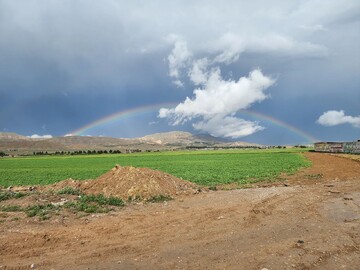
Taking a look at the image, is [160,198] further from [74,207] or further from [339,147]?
[339,147]

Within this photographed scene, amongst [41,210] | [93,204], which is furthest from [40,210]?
[93,204]

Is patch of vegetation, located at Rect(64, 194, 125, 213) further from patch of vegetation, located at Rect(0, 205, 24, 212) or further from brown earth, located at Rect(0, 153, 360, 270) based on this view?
patch of vegetation, located at Rect(0, 205, 24, 212)

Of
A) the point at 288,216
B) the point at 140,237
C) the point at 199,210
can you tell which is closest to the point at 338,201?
the point at 288,216

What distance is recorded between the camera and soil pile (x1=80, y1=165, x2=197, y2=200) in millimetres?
21859

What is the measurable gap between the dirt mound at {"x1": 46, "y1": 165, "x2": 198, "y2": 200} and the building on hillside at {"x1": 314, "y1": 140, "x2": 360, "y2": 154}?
109m

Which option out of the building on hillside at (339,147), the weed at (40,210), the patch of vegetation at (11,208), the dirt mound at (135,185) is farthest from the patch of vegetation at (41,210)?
the building on hillside at (339,147)

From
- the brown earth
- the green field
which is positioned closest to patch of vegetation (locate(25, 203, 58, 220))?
the brown earth

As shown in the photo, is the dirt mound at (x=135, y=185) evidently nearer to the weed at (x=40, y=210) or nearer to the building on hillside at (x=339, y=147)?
the weed at (x=40, y=210)

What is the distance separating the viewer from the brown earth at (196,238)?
9594 millimetres

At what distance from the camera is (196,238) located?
11.8 metres

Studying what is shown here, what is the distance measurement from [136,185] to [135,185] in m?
0.07

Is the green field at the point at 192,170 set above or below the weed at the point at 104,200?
above

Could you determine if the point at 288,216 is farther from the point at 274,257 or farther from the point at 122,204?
the point at 122,204

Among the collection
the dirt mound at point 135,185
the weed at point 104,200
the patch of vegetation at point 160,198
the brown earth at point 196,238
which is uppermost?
the dirt mound at point 135,185
